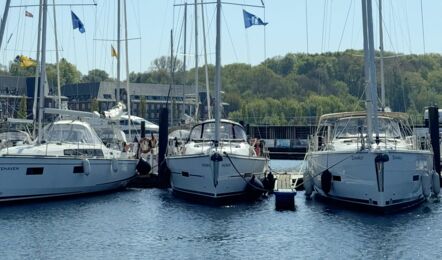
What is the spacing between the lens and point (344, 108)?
132375 mm

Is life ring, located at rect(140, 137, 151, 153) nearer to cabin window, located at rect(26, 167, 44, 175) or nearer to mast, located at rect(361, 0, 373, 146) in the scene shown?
cabin window, located at rect(26, 167, 44, 175)

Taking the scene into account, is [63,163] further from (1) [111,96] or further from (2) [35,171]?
(1) [111,96]

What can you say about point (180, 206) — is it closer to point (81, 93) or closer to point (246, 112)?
point (246, 112)

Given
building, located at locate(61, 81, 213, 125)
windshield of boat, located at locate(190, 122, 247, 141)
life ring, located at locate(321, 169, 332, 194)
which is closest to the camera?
life ring, located at locate(321, 169, 332, 194)

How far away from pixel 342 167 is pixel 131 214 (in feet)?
28.0

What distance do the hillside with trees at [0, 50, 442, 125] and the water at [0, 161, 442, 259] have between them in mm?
85064

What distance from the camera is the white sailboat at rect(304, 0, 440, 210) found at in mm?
25281

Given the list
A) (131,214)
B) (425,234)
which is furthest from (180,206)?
(425,234)

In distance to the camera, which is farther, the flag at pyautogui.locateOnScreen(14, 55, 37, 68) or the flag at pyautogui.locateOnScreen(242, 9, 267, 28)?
the flag at pyautogui.locateOnScreen(14, 55, 37, 68)

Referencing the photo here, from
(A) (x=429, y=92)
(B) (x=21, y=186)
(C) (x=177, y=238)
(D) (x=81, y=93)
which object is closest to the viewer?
(C) (x=177, y=238)

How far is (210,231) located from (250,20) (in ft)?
43.1

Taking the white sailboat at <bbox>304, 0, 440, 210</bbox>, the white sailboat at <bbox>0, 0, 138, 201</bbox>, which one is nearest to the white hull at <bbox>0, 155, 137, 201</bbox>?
the white sailboat at <bbox>0, 0, 138, 201</bbox>

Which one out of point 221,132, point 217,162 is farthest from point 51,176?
point 221,132

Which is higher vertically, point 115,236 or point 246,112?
point 246,112
